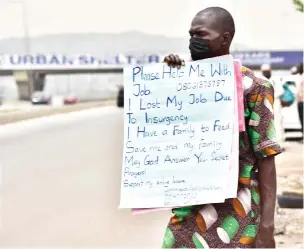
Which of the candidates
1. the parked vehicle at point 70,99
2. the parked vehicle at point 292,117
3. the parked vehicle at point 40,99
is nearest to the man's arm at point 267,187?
the parked vehicle at point 292,117

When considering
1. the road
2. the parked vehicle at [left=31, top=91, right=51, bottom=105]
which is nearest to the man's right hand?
the road

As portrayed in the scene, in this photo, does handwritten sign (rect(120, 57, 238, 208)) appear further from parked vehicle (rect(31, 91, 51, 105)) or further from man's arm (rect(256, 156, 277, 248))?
parked vehicle (rect(31, 91, 51, 105))

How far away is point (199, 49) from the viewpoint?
2814 millimetres

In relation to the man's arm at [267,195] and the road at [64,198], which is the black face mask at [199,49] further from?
the road at [64,198]

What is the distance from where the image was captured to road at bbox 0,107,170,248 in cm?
610

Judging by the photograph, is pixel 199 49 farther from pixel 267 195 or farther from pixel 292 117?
pixel 292 117

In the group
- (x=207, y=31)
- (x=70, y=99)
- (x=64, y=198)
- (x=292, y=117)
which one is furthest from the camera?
(x=70, y=99)

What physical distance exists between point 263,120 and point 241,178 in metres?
0.24

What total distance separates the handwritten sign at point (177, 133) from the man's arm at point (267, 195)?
→ 0.44 feet

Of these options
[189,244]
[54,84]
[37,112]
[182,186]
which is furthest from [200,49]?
[54,84]

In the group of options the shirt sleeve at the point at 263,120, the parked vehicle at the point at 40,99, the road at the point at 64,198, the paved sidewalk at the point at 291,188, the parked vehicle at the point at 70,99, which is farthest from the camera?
the parked vehicle at the point at 70,99

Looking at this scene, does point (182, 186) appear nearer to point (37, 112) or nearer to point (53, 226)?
point (53, 226)

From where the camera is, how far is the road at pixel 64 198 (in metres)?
6.10

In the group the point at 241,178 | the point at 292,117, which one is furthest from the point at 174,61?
the point at 292,117
